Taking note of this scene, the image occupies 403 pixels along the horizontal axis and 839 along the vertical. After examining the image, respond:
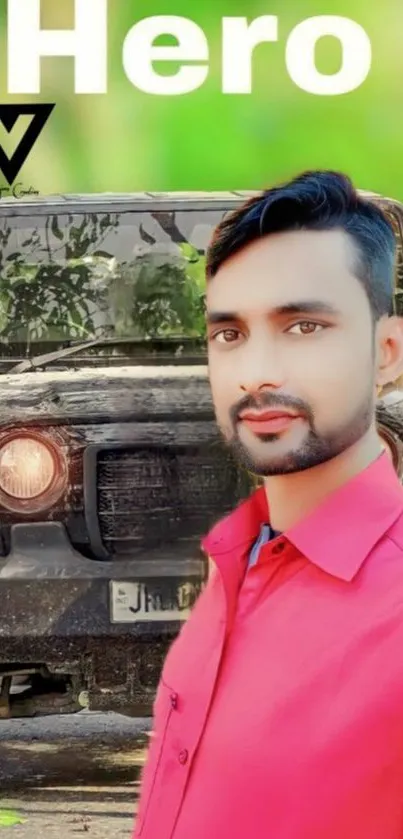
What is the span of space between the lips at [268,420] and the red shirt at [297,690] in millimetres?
89

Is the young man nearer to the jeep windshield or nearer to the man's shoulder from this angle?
the man's shoulder

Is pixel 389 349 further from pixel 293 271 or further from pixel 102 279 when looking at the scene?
pixel 102 279

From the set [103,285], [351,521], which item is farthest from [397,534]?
[103,285]

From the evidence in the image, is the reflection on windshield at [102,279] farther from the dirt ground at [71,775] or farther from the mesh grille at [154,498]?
the dirt ground at [71,775]

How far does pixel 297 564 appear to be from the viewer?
1450 mm

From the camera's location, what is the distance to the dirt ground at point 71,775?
12.9 feet

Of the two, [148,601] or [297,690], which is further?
[148,601]

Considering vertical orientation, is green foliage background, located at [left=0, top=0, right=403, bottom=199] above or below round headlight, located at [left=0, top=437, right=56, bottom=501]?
above

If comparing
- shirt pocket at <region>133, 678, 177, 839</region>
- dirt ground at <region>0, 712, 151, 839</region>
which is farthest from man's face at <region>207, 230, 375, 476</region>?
dirt ground at <region>0, 712, 151, 839</region>

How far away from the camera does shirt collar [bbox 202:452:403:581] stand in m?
1.40

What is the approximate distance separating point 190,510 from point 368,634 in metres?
2.61

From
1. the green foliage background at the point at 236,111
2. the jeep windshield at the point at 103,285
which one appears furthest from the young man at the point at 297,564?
the jeep windshield at the point at 103,285

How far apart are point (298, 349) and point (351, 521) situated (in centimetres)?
18

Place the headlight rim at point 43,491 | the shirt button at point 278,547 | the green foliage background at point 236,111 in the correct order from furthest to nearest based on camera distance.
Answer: the headlight rim at point 43,491 → the green foliage background at point 236,111 → the shirt button at point 278,547
